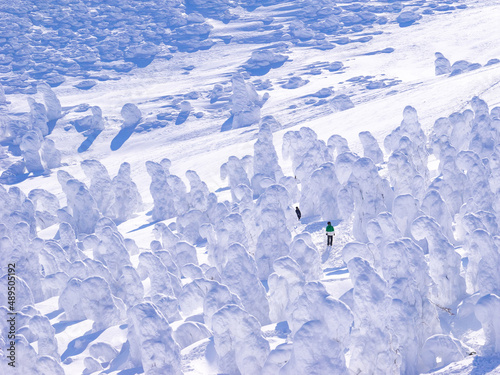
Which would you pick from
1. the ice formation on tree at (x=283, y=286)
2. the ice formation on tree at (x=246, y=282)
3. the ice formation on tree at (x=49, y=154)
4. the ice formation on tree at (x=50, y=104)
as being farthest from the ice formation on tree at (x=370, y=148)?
the ice formation on tree at (x=50, y=104)

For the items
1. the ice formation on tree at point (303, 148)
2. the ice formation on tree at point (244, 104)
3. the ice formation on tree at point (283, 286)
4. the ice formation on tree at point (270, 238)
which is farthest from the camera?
the ice formation on tree at point (244, 104)

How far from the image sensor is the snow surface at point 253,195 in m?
20.6

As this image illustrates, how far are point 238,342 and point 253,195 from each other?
23637 mm

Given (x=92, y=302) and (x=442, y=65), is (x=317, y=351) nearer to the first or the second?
(x=92, y=302)

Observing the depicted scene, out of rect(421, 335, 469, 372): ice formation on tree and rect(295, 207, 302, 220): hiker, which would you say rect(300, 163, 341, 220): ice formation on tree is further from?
rect(421, 335, 469, 372): ice formation on tree

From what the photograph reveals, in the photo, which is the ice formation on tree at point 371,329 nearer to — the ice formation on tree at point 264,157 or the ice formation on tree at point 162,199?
the ice formation on tree at point 264,157

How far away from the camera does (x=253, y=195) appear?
4394 cm

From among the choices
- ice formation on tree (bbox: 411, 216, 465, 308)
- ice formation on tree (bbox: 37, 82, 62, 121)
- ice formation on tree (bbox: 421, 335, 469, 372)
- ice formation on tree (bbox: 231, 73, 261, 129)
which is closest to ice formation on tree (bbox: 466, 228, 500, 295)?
ice formation on tree (bbox: 411, 216, 465, 308)

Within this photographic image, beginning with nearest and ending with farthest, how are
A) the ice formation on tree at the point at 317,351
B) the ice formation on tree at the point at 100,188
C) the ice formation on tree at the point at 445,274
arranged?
the ice formation on tree at the point at 317,351 < the ice formation on tree at the point at 445,274 < the ice formation on tree at the point at 100,188

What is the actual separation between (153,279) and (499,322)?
49.4ft

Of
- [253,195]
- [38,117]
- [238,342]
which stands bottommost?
[38,117]

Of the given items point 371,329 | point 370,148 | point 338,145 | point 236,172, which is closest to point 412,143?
point 370,148

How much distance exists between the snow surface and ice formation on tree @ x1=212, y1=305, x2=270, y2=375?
5cm

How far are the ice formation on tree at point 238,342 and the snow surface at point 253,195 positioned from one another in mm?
51
